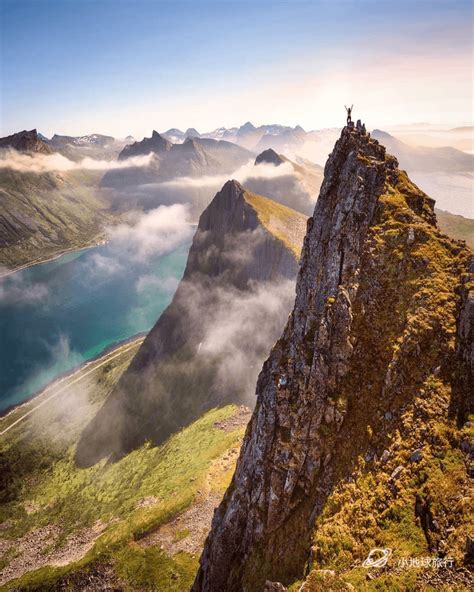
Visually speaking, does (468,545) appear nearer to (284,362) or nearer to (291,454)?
(291,454)

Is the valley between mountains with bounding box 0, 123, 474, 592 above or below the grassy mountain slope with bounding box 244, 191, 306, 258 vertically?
below

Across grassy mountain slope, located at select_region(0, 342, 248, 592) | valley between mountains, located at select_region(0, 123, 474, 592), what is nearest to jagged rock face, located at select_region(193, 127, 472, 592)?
valley between mountains, located at select_region(0, 123, 474, 592)

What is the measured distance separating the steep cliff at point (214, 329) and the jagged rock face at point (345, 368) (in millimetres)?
64385

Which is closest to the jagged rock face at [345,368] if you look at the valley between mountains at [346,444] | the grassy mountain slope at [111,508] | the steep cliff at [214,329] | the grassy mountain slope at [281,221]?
the valley between mountains at [346,444]

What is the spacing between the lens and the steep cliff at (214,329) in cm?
10788

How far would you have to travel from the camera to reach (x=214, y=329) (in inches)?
4946

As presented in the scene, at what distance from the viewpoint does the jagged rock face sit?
80.7 feet

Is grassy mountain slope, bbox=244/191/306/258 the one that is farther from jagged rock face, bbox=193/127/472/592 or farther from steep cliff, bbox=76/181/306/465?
jagged rock face, bbox=193/127/472/592

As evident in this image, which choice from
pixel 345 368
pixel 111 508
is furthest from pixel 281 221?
pixel 345 368

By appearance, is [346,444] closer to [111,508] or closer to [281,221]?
[111,508]

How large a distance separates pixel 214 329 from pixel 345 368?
9963 cm

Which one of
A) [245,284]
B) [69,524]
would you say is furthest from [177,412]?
[245,284]

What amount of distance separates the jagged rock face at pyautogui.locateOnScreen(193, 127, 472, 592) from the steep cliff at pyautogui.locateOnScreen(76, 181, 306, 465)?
64.4m

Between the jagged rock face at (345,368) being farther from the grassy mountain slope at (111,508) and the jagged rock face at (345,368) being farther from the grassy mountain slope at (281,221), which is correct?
the grassy mountain slope at (281,221)
